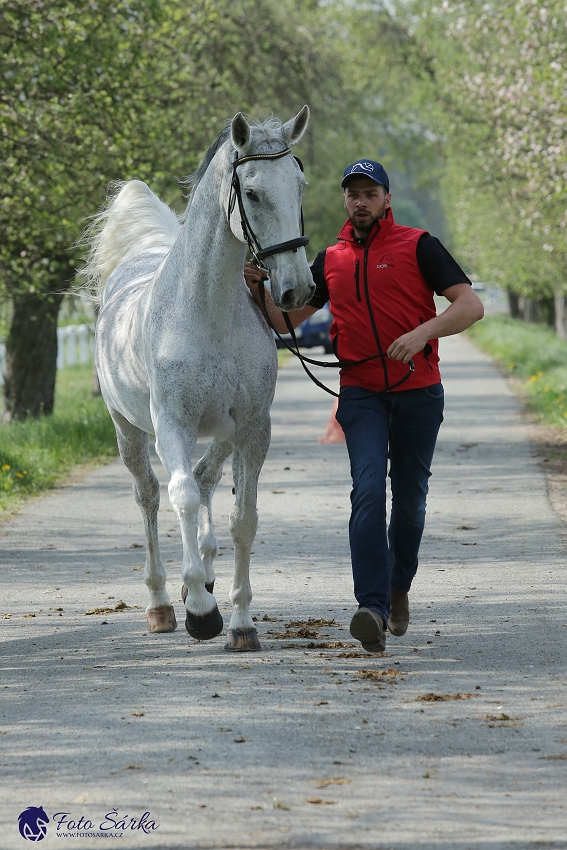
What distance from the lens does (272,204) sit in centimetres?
525

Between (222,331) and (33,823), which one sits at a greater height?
Result: (222,331)

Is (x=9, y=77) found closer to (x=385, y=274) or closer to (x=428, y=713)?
(x=385, y=274)

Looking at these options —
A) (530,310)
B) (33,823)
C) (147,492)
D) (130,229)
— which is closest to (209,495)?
(147,492)

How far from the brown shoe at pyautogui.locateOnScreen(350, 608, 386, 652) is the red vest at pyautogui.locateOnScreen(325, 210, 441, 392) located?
3.51ft

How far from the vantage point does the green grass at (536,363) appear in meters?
17.0

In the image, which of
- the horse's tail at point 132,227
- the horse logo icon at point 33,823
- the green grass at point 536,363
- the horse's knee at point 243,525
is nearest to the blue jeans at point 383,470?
the horse's knee at point 243,525

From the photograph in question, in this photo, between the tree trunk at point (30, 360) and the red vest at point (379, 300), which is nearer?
the red vest at point (379, 300)

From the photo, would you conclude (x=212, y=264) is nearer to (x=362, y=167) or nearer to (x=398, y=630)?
(x=362, y=167)

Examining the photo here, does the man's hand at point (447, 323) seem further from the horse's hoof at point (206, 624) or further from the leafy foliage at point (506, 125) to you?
the leafy foliage at point (506, 125)

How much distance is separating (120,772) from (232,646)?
6.26ft

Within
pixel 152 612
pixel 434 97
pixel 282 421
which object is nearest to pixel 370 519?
pixel 152 612

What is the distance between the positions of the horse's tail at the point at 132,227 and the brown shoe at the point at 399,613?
122 inches

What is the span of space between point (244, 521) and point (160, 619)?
0.88 meters

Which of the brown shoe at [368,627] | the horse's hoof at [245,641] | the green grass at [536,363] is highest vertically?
the brown shoe at [368,627]
